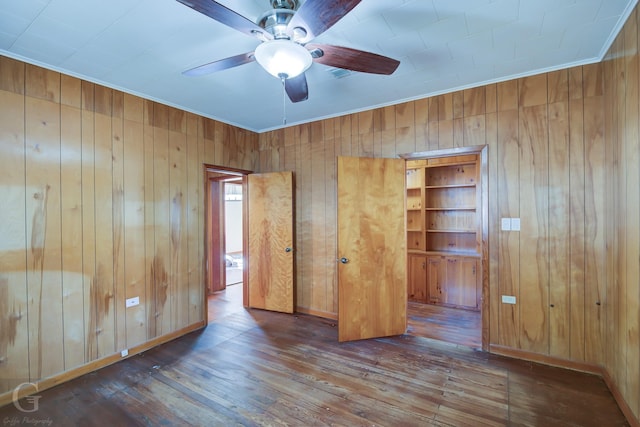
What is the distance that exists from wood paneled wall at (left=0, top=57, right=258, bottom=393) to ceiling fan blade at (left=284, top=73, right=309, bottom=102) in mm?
1902

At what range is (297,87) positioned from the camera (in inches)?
82.7

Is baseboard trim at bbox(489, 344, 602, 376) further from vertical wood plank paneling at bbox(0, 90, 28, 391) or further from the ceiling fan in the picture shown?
vertical wood plank paneling at bbox(0, 90, 28, 391)

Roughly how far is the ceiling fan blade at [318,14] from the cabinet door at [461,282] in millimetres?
3853

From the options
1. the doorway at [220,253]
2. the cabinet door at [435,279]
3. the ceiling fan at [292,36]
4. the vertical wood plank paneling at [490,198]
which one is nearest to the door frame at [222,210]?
the doorway at [220,253]

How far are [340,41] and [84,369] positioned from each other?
3586mm

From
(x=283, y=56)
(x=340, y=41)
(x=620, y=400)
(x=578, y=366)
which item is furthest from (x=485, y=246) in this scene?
(x=283, y=56)

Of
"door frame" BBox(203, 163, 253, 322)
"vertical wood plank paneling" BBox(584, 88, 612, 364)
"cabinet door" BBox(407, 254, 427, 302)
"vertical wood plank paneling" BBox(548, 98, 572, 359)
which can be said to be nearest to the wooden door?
"door frame" BBox(203, 163, 253, 322)

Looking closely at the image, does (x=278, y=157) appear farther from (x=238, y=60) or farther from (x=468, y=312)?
(x=468, y=312)

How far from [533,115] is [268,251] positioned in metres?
3.51

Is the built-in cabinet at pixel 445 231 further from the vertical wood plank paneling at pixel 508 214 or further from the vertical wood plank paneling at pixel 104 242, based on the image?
the vertical wood plank paneling at pixel 104 242

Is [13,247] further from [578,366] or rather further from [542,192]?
[578,366]

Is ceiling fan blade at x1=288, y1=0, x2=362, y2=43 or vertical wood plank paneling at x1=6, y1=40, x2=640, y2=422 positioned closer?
ceiling fan blade at x1=288, y1=0, x2=362, y2=43

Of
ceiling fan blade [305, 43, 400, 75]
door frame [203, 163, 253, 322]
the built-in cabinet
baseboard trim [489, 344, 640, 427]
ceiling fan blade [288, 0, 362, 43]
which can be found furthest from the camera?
the built-in cabinet

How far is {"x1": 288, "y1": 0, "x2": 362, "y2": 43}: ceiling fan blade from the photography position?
129cm
